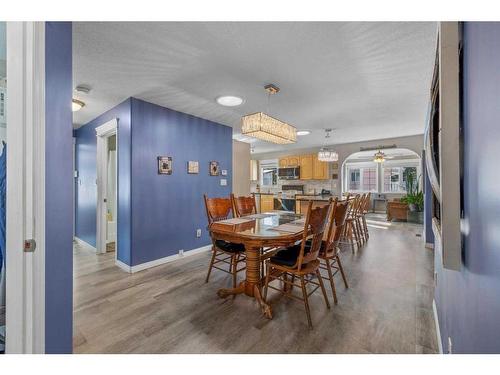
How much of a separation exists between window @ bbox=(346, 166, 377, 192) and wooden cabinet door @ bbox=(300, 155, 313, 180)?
11.3 feet

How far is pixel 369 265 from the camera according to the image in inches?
126

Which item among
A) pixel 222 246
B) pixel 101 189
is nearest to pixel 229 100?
pixel 222 246

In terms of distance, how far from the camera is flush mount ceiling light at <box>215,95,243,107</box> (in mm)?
2986

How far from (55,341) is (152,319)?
33.2 inches

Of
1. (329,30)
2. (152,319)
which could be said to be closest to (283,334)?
(152,319)

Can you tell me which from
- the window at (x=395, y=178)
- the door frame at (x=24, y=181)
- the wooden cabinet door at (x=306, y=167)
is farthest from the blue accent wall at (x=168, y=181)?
the window at (x=395, y=178)

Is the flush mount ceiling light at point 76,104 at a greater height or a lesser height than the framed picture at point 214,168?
greater

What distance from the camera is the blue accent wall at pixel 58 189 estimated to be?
1104 mm

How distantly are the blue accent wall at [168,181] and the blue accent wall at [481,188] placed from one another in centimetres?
323

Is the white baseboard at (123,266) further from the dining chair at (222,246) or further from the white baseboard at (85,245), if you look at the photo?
the dining chair at (222,246)

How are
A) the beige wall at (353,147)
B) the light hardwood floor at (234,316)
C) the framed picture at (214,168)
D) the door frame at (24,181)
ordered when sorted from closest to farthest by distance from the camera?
1. the door frame at (24,181)
2. the light hardwood floor at (234,316)
3. the framed picture at (214,168)
4. the beige wall at (353,147)

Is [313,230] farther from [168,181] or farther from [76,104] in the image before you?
[76,104]

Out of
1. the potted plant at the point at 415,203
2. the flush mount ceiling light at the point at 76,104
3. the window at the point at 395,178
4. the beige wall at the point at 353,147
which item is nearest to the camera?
the flush mount ceiling light at the point at 76,104
